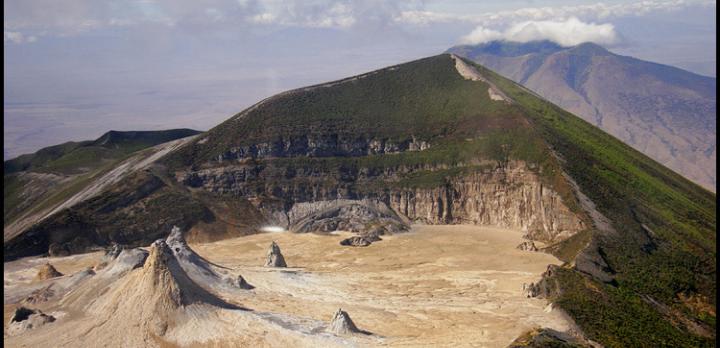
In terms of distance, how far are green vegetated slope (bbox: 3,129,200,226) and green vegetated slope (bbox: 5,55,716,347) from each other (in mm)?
14061

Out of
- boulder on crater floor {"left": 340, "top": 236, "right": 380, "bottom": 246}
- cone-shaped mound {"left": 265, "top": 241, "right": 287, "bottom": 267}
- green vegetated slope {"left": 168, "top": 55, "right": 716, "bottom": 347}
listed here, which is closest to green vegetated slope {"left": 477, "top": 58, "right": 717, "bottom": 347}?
green vegetated slope {"left": 168, "top": 55, "right": 716, "bottom": 347}

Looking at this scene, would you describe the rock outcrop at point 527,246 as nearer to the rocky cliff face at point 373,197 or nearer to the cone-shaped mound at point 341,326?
the rocky cliff face at point 373,197

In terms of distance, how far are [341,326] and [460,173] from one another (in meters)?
42.1

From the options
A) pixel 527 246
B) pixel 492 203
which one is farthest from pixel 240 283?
pixel 492 203

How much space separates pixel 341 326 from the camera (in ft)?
129

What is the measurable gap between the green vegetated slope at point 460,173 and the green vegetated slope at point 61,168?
14061 millimetres

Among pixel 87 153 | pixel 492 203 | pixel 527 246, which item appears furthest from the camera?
pixel 87 153

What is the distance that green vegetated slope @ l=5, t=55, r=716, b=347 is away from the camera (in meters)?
50.0

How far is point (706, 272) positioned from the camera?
2089 inches

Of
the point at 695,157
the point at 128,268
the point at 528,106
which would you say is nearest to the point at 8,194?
the point at 128,268

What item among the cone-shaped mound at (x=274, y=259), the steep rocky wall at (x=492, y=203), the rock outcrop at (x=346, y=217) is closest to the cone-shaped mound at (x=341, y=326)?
the cone-shaped mound at (x=274, y=259)

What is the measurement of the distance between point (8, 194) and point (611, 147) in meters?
81.2

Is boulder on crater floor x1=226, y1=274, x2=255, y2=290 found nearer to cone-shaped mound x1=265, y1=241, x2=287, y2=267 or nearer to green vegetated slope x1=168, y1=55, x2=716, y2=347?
cone-shaped mound x1=265, y1=241, x2=287, y2=267

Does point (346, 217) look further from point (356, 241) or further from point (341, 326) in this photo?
point (341, 326)
